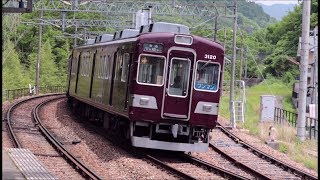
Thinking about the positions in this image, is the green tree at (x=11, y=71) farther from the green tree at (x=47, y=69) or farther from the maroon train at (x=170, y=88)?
the maroon train at (x=170, y=88)

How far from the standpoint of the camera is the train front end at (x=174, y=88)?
46.3 ft

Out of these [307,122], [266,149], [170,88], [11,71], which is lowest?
[266,149]

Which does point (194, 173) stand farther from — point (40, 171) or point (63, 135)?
point (63, 135)

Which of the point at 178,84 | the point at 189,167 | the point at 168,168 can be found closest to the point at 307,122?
the point at 178,84

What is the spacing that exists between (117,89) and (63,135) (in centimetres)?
425

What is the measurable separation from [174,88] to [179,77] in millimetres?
285

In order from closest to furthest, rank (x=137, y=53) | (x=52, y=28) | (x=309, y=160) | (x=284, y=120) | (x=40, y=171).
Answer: (x=40, y=171), (x=137, y=53), (x=309, y=160), (x=284, y=120), (x=52, y=28)

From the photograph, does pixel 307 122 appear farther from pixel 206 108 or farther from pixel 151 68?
pixel 151 68

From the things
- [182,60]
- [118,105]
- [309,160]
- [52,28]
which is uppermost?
[52,28]

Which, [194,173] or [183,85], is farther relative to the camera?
[183,85]

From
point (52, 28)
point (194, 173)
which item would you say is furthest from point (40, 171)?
point (52, 28)

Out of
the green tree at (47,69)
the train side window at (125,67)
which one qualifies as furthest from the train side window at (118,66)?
the green tree at (47,69)

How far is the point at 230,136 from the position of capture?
20.3 m

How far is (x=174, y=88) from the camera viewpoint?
14.4m
